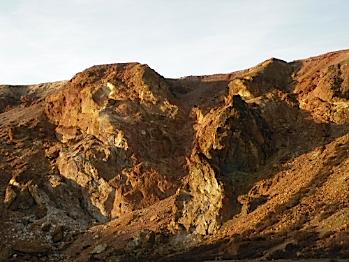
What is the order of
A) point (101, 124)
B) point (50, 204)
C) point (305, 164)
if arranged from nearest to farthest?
1. point (305, 164)
2. point (50, 204)
3. point (101, 124)

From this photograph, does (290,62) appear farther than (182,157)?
Yes

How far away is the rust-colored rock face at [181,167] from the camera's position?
3212 cm

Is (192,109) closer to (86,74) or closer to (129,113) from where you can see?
(129,113)

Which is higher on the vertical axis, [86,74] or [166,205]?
[86,74]

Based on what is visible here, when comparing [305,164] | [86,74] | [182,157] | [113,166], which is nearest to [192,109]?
[182,157]

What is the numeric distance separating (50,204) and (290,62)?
23.7 metres

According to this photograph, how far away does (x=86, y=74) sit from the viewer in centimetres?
5628

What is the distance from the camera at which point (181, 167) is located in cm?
4547

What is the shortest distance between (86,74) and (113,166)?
13.7 m

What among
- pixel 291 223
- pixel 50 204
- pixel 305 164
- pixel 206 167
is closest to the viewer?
pixel 291 223

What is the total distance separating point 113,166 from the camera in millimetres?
46219

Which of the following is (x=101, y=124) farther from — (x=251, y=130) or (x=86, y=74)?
(x=251, y=130)

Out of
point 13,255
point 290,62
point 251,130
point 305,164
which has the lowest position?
point 13,255

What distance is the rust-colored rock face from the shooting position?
1265 inches
